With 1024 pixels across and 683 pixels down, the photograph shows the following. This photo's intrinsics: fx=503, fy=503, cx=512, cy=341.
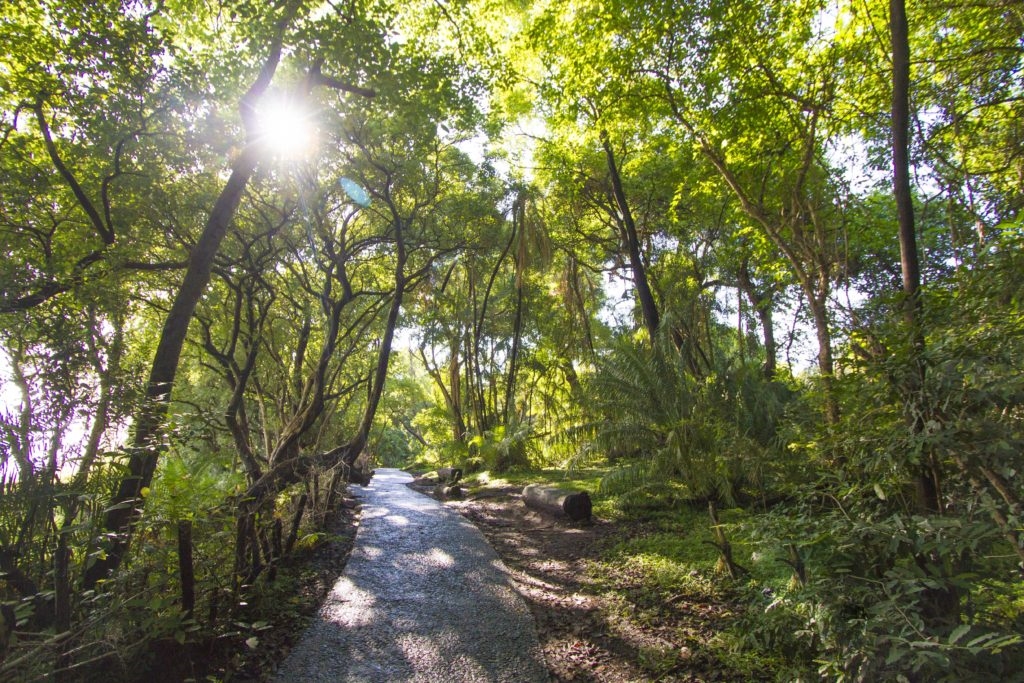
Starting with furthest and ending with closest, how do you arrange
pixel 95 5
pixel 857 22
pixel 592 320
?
1. pixel 592 320
2. pixel 857 22
3. pixel 95 5

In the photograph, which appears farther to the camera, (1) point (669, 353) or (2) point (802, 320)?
(2) point (802, 320)

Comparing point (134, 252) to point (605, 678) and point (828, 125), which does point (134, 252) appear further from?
point (828, 125)

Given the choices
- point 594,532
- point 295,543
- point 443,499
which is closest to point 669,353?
point 594,532

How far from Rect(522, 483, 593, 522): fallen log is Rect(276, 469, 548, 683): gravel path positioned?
4.34 ft

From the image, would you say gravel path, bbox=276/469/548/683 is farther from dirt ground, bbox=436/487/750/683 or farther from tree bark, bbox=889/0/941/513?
tree bark, bbox=889/0/941/513

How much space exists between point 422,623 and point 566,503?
365 centimetres

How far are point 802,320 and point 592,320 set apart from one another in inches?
279

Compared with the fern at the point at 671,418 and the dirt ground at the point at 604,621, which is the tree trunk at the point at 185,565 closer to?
the dirt ground at the point at 604,621

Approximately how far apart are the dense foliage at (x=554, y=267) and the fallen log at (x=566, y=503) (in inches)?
28.6

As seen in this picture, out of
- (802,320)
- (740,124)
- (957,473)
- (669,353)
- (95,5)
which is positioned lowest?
(957,473)

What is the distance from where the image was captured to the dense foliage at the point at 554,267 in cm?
249

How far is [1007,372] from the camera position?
79.3 inches

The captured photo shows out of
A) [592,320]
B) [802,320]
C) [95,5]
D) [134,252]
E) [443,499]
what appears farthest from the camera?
[592,320]

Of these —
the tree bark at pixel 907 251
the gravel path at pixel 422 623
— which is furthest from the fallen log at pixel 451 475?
the tree bark at pixel 907 251
